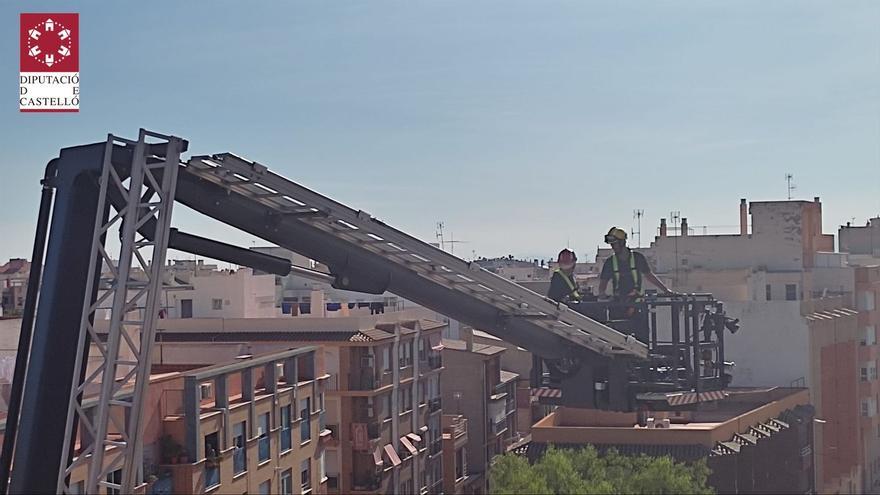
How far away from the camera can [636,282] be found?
1931cm

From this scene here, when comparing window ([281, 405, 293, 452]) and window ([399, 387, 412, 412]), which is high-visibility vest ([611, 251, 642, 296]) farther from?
window ([399, 387, 412, 412])

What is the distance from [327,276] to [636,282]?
20.3ft

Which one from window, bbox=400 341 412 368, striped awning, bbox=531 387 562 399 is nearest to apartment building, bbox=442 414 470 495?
window, bbox=400 341 412 368

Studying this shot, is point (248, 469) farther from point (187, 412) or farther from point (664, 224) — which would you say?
point (664, 224)

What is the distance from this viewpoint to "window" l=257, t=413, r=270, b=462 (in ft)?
83.4

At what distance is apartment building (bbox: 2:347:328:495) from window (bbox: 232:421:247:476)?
0.02m

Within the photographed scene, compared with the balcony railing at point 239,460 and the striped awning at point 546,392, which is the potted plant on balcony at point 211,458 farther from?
the striped awning at point 546,392

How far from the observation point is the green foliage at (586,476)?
15.6 meters

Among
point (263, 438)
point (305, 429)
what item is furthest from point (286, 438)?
point (263, 438)

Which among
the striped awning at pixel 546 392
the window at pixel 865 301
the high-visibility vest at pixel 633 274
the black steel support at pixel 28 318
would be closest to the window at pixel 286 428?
the striped awning at pixel 546 392

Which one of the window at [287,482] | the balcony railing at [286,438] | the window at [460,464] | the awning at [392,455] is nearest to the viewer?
the window at [287,482]

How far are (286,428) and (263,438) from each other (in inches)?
56.2

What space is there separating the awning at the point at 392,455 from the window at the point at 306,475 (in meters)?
6.51

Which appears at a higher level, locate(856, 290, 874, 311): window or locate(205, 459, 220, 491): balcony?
locate(856, 290, 874, 311): window
